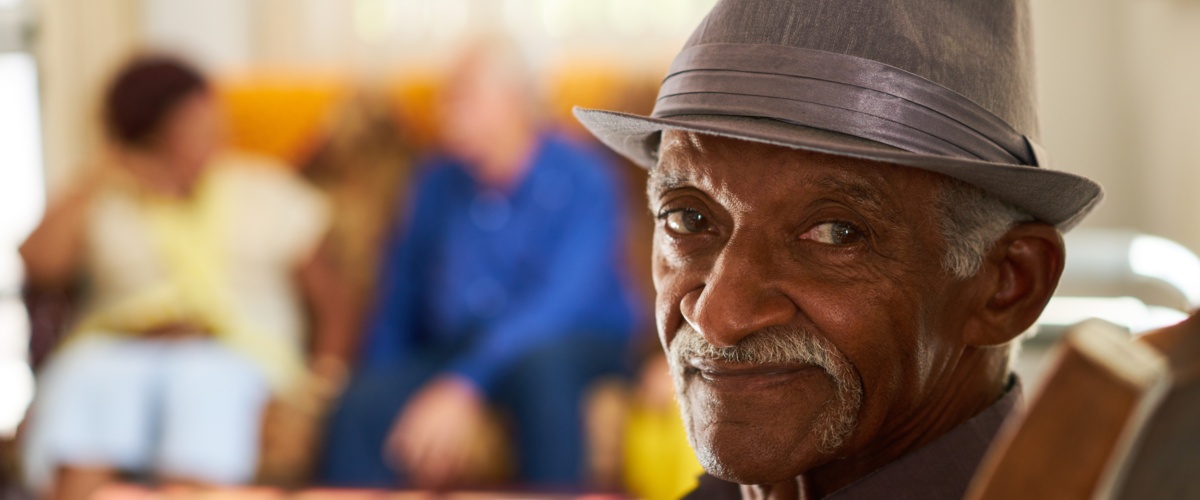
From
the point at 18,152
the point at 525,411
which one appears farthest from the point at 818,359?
the point at 18,152

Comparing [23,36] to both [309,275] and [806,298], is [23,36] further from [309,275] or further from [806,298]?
[806,298]

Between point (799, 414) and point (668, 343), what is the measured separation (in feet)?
0.46

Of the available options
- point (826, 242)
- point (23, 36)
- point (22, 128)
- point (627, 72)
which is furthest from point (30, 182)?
point (826, 242)

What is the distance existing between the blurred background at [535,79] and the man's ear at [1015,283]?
2.10 m

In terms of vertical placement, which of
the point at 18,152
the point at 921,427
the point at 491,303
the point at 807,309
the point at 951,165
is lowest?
the point at 18,152

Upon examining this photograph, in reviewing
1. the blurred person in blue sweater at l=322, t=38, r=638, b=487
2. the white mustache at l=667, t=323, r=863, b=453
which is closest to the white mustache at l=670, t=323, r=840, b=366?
the white mustache at l=667, t=323, r=863, b=453

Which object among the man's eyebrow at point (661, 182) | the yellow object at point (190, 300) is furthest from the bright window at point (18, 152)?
the man's eyebrow at point (661, 182)

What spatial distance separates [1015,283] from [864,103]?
8.6 inches

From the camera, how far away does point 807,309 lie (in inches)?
34.5

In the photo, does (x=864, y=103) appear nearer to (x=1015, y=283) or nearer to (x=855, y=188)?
(x=855, y=188)

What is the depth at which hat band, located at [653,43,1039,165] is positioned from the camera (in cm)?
86

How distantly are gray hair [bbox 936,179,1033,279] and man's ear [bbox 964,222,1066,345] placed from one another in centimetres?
1

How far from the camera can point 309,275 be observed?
3688 millimetres

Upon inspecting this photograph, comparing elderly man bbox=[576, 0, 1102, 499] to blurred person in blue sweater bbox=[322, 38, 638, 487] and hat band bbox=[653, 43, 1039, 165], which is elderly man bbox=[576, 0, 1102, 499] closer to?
hat band bbox=[653, 43, 1039, 165]
